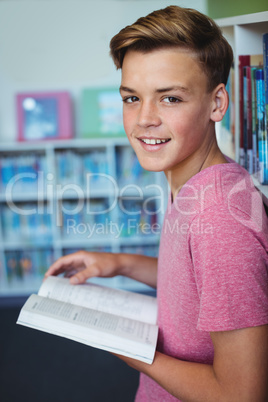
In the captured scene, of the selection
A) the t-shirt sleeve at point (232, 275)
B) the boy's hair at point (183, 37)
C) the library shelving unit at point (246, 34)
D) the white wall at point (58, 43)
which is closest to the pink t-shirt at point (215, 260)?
the t-shirt sleeve at point (232, 275)

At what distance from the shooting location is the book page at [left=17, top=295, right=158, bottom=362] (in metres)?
0.81

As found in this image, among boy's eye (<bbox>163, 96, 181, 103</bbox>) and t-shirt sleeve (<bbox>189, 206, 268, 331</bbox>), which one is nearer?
t-shirt sleeve (<bbox>189, 206, 268, 331</bbox>)

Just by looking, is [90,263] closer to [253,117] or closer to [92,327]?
[92,327]

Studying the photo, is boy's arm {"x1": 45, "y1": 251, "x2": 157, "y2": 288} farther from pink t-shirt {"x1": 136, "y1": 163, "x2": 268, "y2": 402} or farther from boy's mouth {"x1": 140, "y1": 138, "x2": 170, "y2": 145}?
boy's mouth {"x1": 140, "y1": 138, "x2": 170, "y2": 145}

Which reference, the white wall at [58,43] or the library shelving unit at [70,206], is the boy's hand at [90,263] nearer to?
the library shelving unit at [70,206]

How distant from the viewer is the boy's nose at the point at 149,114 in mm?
771

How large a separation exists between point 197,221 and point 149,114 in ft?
0.77

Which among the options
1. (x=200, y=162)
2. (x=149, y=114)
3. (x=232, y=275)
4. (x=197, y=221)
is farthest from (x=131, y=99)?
(x=232, y=275)

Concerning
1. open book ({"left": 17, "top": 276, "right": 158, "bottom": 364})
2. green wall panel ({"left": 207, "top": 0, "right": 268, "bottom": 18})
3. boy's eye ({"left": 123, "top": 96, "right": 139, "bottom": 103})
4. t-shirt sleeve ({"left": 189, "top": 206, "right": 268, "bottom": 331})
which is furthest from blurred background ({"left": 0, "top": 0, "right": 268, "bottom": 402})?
t-shirt sleeve ({"left": 189, "top": 206, "right": 268, "bottom": 331})

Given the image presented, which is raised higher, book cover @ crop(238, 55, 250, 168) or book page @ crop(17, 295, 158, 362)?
book cover @ crop(238, 55, 250, 168)

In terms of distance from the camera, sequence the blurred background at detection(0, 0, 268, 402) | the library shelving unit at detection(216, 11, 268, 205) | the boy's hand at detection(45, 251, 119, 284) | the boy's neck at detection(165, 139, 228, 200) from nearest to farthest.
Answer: the library shelving unit at detection(216, 11, 268, 205)
the boy's neck at detection(165, 139, 228, 200)
the boy's hand at detection(45, 251, 119, 284)
the blurred background at detection(0, 0, 268, 402)

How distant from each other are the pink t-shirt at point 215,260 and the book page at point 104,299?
158 mm

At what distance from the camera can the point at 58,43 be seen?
9.91 feet

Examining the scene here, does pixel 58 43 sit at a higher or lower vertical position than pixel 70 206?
higher
